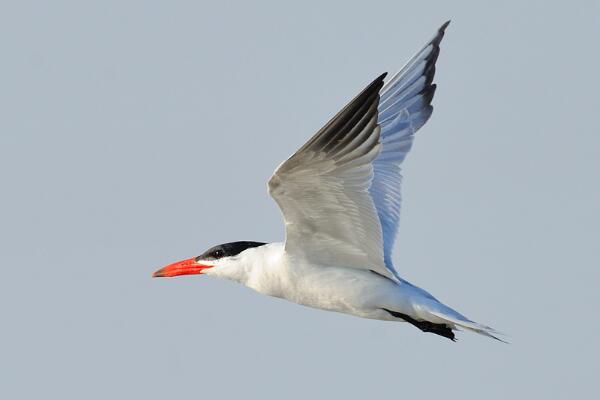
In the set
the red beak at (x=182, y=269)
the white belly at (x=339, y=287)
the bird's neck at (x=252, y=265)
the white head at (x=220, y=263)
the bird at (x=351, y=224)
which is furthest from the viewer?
the red beak at (x=182, y=269)

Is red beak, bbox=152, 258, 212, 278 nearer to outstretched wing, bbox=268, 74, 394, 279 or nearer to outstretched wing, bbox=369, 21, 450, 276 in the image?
outstretched wing, bbox=268, 74, 394, 279

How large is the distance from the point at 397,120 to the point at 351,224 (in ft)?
8.05

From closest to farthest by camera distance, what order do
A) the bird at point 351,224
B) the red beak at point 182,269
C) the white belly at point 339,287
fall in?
the bird at point 351,224, the white belly at point 339,287, the red beak at point 182,269

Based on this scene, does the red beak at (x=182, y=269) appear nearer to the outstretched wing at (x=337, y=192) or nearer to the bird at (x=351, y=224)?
the bird at (x=351, y=224)

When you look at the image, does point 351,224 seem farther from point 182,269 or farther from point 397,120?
point 397,120

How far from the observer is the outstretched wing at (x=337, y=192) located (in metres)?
9.23

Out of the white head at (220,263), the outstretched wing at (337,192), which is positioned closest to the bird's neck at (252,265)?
the white head at (220,263)

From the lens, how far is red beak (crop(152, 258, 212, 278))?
11570 mm

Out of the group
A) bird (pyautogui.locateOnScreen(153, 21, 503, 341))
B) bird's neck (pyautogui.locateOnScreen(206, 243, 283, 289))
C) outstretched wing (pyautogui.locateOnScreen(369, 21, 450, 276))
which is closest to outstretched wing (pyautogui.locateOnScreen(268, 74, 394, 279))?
bird (pyautogui.locateOnScreen(153, 21, 503, 341))

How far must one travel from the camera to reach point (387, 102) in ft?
41.2

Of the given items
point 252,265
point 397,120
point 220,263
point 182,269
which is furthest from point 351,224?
point 397,120

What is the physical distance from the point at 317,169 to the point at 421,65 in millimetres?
3436

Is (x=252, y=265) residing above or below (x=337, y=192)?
below

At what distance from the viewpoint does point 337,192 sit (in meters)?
9.73
